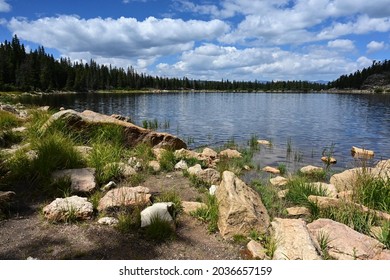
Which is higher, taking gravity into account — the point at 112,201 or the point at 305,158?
the point at 112,201

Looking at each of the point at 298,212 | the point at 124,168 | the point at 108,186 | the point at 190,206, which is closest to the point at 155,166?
the point at 124,168

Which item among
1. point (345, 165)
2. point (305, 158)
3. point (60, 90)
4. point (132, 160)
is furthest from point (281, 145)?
point (60, 90)

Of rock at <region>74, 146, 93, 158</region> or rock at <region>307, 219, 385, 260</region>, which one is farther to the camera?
rock at <region>74, 146, 93, 158</region>

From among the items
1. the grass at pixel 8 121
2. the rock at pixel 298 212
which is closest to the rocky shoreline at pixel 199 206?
the rock at pixel 298 212

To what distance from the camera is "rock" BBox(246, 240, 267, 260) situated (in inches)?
→ 204

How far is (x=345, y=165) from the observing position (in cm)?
1708

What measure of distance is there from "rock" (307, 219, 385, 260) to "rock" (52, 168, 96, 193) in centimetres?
499

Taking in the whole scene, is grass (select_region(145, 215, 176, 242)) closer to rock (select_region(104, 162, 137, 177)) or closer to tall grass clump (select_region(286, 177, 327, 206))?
rock (select_region(104, 162, 137, 177))

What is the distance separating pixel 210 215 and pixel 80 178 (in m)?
3.35

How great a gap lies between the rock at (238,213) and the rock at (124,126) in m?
7.89

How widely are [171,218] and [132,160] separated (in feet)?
15.3

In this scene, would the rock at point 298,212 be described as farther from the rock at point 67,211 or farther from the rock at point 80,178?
the rock at point 80,178

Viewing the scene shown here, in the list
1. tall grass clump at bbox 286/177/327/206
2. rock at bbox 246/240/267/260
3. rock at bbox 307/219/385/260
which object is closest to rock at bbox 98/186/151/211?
rock at bbox 246/240/267/260

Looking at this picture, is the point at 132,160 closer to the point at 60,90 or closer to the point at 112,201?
the point at 112,201
